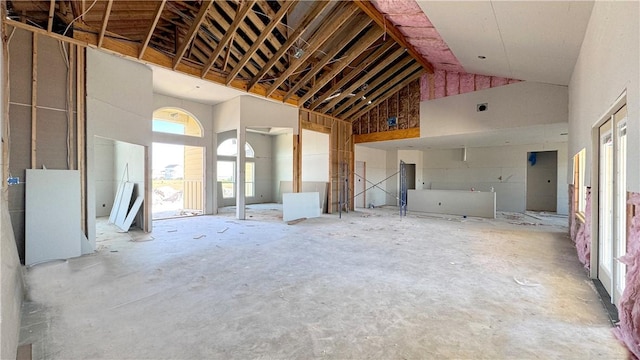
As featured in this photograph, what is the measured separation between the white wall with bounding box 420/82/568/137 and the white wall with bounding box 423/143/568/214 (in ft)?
14.9

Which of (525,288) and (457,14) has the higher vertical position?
(457,14)

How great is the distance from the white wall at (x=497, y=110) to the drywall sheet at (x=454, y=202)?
2.36 m

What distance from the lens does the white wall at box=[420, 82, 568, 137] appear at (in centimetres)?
679

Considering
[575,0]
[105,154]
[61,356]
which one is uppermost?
[575,0]

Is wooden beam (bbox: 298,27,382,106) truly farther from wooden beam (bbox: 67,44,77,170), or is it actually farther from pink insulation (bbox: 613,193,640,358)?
pink insulation (bbox: 613,193,640,358)

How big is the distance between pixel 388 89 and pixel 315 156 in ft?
11.9

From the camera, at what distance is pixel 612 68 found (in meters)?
2.66

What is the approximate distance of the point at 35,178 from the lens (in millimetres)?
4301

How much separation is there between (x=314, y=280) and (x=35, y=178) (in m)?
4.68

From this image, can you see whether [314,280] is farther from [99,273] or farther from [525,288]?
[99,273]

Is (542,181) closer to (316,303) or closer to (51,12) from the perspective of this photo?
(316,303)

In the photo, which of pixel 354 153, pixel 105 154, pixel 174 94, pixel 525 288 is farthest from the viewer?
pixel 354 153

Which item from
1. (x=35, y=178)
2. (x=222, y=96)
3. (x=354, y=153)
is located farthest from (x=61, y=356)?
(x=354, y=153)

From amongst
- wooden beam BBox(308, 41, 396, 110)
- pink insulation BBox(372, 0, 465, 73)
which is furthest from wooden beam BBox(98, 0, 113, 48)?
wooden beam BBox(308, 41, 396, 110)
